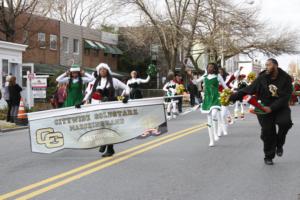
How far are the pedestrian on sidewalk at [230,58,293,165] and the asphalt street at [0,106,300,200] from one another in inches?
18.3

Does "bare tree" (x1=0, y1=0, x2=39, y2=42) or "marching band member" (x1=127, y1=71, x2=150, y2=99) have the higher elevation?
"bare tree" (x1=0, y1=0, x2=39, y2=42)

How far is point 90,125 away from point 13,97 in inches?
424

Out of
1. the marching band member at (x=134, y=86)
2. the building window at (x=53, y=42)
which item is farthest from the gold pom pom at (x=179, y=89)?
the building window at (x=53, y=42)

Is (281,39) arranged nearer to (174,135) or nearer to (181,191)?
(174,135)

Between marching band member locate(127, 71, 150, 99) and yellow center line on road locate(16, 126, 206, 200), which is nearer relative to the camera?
yellow center line on road locate(16, 126, 206, 200)

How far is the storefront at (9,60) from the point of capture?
25.9 meters

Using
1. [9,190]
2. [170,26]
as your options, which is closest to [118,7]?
[170,26]

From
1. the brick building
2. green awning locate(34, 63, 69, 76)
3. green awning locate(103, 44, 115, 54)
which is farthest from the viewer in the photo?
green awning locate(103, 44, 115, 54)

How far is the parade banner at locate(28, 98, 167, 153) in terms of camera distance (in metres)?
10.1

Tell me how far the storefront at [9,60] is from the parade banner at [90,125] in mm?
15787

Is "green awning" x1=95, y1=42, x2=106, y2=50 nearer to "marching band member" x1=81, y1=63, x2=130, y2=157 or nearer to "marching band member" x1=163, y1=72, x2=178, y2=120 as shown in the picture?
"marching band member" x1=163, y1=72, x2=178, y2=120

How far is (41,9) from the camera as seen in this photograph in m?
44.5

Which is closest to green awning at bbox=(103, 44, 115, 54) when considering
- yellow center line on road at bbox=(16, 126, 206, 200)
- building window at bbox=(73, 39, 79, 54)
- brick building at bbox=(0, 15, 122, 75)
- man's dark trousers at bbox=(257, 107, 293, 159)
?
brick building at bbox=(0, 15, 122, 75)

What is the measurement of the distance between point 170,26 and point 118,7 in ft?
15.5
